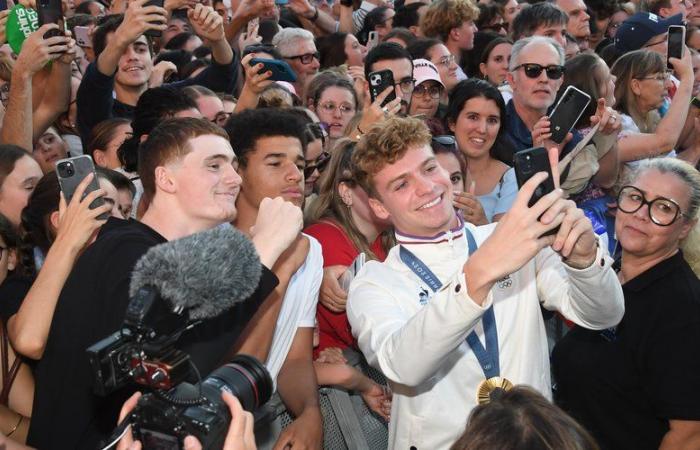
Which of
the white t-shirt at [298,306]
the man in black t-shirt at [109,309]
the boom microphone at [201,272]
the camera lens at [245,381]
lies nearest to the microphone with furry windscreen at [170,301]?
the boom microphone at [201,272]

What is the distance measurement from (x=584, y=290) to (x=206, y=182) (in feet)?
4.72

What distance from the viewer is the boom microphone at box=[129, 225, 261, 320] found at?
2.20 metres

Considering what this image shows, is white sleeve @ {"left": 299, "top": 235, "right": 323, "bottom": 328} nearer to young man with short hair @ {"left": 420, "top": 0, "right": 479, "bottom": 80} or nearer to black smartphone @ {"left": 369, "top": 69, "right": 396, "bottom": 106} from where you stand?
black smartphone @ {"left": 369, "top": 69, "right": 396, "bottom": 106}

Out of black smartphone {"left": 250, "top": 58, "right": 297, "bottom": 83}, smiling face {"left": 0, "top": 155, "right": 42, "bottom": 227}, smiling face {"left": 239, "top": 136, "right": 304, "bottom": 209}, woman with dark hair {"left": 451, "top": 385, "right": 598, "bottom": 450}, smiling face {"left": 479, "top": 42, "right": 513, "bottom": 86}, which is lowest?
smiling face {"left": 479, "top": 42, "right": 513, "bottom": 86}

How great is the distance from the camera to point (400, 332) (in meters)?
2.92

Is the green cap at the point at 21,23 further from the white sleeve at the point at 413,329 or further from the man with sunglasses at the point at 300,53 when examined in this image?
the white sleeve at the point at 413,329

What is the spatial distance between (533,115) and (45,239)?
335cm

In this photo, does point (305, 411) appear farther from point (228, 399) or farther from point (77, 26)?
point (77, 26)

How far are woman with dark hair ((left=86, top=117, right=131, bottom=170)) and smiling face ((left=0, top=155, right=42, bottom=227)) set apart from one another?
0.73 meters

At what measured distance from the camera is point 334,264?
13.9 feet

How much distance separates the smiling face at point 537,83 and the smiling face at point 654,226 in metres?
2.25

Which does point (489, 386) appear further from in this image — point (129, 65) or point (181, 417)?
point (129, 65)

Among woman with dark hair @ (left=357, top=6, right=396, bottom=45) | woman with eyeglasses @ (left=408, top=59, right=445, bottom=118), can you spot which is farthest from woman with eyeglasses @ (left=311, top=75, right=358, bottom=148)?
woman with dark hair @ (left=357, top=6, right=396, bottom=45)

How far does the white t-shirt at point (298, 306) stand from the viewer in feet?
12.1
